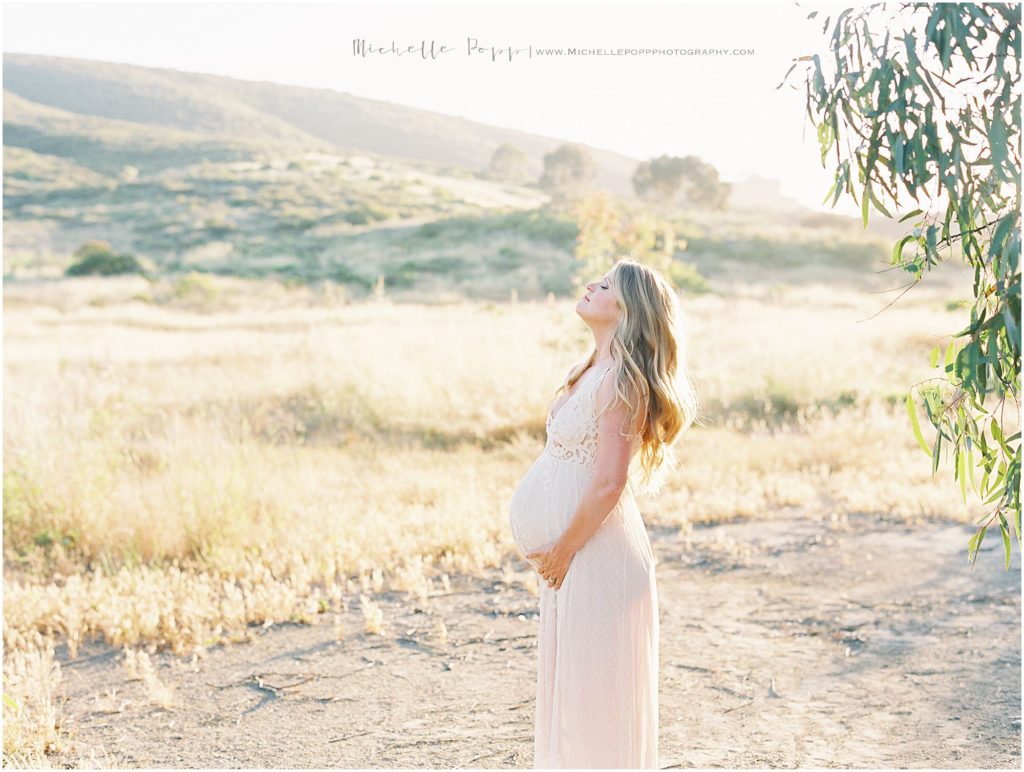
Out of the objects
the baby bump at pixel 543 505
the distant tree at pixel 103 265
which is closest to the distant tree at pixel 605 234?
the baby bump at pixel 543 505

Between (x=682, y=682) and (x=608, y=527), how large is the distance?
2.19m

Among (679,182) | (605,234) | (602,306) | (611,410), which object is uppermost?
(679,182)

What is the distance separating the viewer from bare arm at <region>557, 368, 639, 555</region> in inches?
124

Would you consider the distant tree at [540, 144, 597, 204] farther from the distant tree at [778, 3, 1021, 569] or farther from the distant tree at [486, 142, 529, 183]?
the distant tree at [778, 3, 1021, 569]

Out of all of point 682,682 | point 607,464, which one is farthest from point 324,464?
point 607,464

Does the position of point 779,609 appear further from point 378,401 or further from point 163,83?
point 163,83

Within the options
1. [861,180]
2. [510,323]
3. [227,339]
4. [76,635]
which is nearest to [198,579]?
[76,635]

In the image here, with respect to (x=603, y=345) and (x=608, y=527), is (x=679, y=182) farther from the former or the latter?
(x=608, y=527)

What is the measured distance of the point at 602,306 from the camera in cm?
327

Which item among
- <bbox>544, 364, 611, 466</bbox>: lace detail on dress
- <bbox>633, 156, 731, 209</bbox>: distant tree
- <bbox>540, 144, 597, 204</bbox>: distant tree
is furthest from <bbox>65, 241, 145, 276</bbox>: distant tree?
<bbox>544, 364, 611, 466</bbox>: lace detail on dress

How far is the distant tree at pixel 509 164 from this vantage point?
72562 millimetres

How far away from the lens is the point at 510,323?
Result: 17469 millimetres

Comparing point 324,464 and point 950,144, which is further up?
point 950,144

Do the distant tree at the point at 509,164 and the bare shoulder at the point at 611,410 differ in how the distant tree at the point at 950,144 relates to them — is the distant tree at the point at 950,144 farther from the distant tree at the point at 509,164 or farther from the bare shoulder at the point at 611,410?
the distant tree at the point at 509,164
